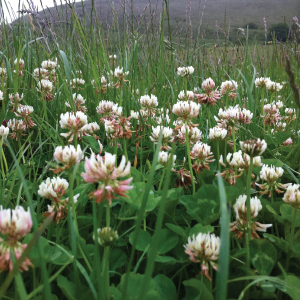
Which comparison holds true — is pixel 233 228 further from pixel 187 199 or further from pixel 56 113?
pixel 56 113

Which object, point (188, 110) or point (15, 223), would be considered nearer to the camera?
point (15, 223)

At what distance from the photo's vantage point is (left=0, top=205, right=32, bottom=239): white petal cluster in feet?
1.55

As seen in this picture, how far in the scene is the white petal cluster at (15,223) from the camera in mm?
472

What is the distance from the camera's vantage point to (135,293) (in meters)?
0.61

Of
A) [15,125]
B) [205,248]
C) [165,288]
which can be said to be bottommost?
[165,288]

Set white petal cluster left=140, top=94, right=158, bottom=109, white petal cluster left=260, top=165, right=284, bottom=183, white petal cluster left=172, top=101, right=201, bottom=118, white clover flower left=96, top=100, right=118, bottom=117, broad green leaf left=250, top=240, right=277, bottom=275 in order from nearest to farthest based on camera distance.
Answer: broad green leaf left=250, top=240, right=277, bottom=275 < white petal cluster left=260, top=165, right=284, bottom=183 < white petal cluster left=172, top=101, right=201, bottom=118 < white clover flower left=96, top=100, right=118, bottom=117 < white petal cluster left=140, top=94, right=158, bottom=109

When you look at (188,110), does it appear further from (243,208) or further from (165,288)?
(165,288)

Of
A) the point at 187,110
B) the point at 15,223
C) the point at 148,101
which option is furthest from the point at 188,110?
the point at 15,223

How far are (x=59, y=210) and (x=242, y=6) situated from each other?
10724 centimetres

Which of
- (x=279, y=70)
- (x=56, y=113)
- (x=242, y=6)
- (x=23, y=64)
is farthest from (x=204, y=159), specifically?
(x=242, y=6)

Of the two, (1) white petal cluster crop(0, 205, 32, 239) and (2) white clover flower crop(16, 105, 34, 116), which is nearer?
(1) white petal cluster crop(0, 205, 32, 239)

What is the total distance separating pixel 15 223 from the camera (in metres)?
0.48

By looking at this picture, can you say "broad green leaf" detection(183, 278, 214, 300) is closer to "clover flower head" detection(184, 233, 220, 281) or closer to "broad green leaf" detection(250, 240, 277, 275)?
"clover flower head" detection(184, 233, 220, 281)

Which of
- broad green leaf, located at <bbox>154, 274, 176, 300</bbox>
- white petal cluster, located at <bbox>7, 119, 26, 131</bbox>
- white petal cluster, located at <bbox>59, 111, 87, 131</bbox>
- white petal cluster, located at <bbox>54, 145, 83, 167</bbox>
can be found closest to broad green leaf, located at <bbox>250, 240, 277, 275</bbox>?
broad green leaf, located at <bbox>154, 274, 176, 300</bbox>
